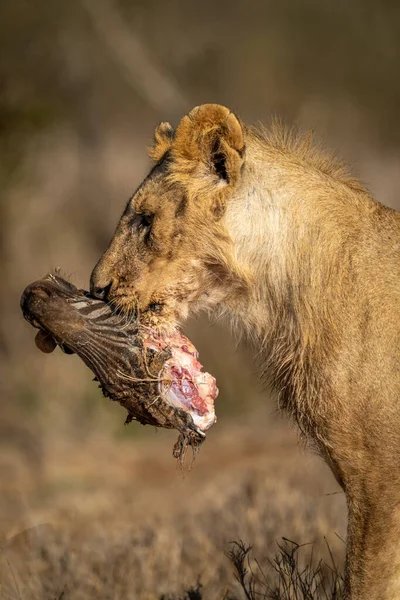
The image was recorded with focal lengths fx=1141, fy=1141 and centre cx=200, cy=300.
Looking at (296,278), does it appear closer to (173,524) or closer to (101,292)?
(101,292)

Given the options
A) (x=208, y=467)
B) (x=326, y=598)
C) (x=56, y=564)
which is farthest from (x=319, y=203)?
(x=208, y=467)

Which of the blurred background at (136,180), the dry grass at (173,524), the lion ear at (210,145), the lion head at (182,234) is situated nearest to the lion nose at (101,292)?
the lion head at (182,234)

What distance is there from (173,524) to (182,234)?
2.72m

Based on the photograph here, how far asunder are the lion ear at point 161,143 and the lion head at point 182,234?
55mm

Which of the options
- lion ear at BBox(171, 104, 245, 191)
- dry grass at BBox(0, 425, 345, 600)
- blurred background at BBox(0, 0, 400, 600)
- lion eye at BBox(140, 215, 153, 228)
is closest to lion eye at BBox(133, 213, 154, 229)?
lion eye at BBox(140, 215, 153, 228)

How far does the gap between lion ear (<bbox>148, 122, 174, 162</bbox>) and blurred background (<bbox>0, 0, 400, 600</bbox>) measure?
2.44m

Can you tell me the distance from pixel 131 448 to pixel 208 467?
1153 mm

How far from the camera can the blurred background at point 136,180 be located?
7.48m

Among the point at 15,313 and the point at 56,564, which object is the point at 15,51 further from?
the point at 56,564

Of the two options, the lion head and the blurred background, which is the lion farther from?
the blurred background

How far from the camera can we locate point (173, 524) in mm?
6473

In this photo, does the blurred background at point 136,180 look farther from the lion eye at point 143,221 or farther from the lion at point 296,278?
the lion eye at point 143,221

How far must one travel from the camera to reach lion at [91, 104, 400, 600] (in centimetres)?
395

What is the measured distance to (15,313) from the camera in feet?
36.2
